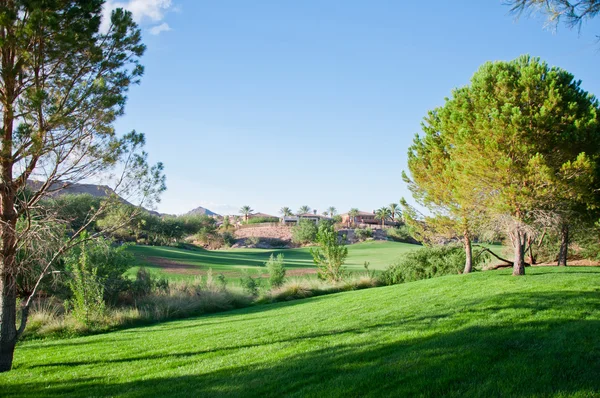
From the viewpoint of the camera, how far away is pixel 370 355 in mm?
5848

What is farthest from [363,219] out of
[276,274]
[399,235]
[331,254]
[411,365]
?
[411,365]

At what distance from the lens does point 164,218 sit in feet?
231

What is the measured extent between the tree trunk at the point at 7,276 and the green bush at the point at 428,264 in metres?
18.9

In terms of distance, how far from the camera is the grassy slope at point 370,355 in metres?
4.45

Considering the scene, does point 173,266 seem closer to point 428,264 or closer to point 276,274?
point 276,274

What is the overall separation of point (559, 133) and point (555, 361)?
1210cm

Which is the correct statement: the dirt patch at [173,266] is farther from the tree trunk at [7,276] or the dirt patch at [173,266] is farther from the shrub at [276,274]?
the tree trunk at [7,276]

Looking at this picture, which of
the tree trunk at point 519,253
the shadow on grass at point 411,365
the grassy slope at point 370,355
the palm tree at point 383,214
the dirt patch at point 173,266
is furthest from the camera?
the palm tree at point 383,214

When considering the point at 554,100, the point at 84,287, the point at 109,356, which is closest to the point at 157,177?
the point at 109,356

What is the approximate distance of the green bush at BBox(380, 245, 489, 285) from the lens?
23013 mm

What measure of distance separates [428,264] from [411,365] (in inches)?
797

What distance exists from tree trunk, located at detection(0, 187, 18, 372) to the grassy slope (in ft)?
1.48

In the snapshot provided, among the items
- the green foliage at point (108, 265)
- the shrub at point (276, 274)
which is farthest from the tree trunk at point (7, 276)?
the shrub at point (276, 274)

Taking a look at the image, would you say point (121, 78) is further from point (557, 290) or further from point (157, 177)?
point (557, 290)
